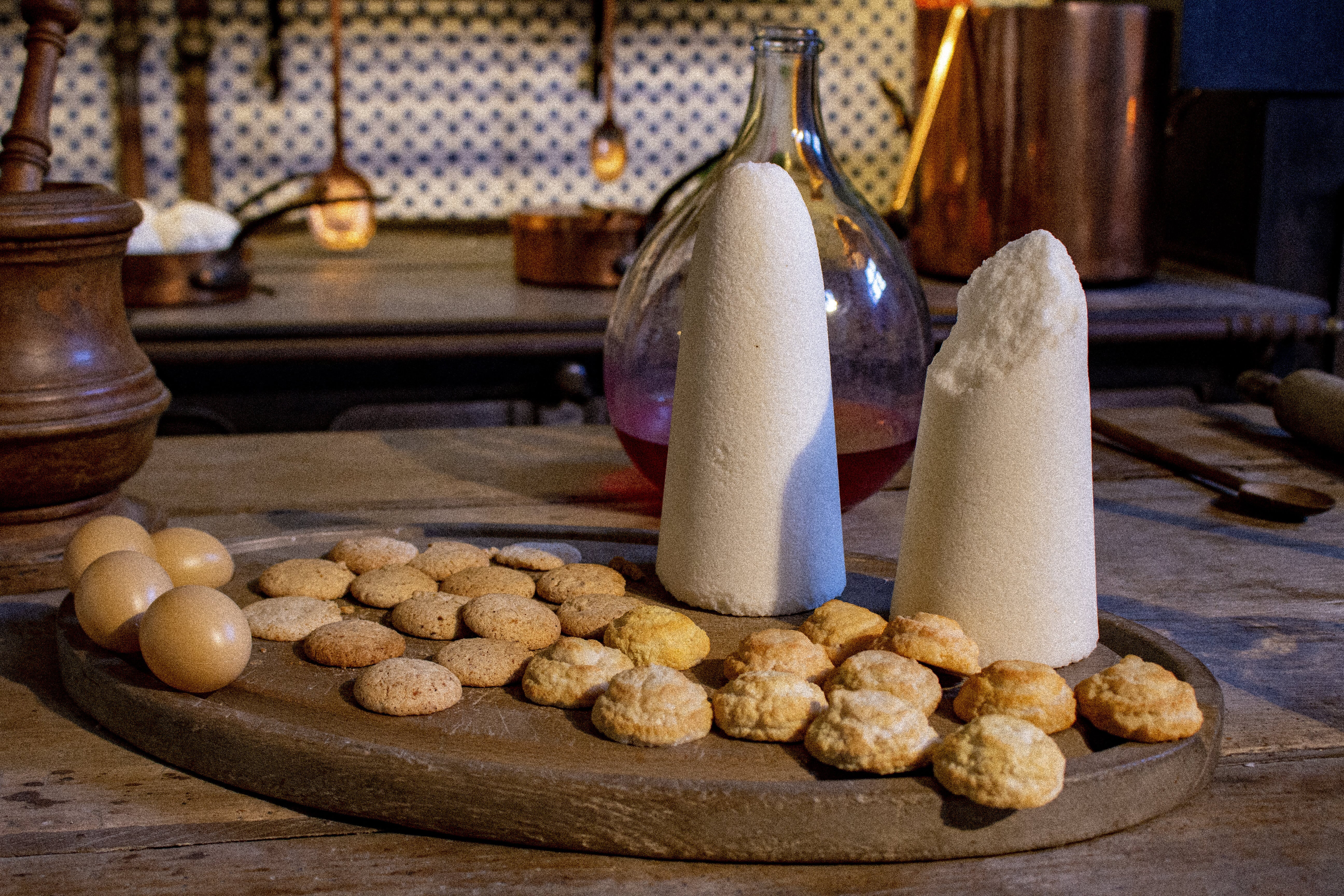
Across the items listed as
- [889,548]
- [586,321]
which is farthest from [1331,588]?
[586,321]

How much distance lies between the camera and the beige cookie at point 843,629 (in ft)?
1.80

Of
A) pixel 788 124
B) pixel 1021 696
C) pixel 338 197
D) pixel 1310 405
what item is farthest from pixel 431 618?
pixel 338 197

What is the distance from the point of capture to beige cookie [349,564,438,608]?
630 millimetres

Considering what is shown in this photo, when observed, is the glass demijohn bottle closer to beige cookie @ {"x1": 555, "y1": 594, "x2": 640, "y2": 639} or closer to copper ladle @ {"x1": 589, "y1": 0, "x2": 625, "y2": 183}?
beige cookie @ {"x1": 555, "y1": 594, "x2": 640, "y2": 639}

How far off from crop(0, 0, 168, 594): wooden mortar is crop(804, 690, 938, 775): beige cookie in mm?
458

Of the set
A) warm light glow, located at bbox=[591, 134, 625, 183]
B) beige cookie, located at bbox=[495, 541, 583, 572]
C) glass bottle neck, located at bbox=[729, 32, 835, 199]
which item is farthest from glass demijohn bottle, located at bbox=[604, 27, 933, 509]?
warm light glow, located at bbox=[591, 134, 625, 183]

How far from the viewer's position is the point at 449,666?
542 millimetres

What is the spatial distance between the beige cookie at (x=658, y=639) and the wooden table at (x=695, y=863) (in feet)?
0.39

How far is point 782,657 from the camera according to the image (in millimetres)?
524

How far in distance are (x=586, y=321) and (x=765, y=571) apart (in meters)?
1.03

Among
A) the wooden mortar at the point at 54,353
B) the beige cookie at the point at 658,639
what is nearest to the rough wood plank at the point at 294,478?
the wooden mortar at the point at 54,353

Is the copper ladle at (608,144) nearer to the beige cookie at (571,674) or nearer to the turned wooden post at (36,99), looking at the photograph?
the turned wooden post at (36,99)

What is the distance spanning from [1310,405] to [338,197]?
1548 millimetres

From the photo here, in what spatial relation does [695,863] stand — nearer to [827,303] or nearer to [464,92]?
[827,303]
